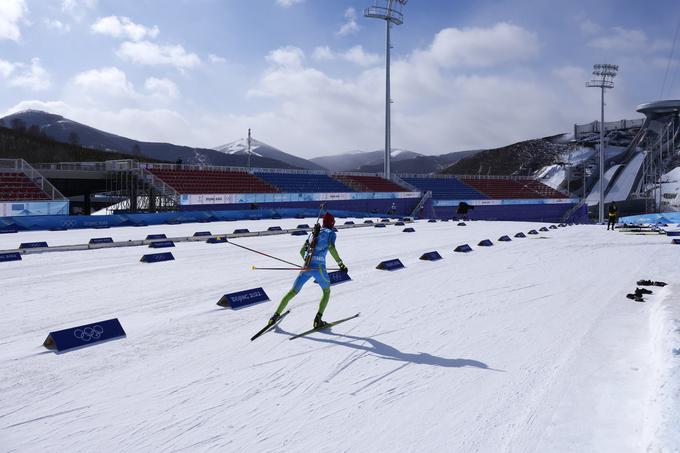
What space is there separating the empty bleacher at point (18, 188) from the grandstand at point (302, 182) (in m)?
22.4

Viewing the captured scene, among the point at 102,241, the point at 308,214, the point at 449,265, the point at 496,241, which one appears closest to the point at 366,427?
the point at 449,265

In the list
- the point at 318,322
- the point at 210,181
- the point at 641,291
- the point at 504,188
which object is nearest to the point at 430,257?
the point at 641,291

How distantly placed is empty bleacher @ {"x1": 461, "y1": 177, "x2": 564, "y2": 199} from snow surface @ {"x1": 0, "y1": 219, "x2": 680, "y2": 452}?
185 feet

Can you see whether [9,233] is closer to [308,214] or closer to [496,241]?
[308,214]

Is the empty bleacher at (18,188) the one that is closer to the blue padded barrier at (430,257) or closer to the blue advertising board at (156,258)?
the blue advertising board at (156,258)

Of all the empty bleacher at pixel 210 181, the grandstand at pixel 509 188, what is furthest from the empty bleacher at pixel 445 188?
the empty bleacher at pixel 210 181

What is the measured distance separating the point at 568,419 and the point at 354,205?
44.8 metres

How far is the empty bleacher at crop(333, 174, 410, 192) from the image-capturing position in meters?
55.0

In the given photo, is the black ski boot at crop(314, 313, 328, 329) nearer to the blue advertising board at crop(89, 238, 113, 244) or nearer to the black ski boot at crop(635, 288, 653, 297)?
the black ski boot at crop(635, 288, 653, 297)

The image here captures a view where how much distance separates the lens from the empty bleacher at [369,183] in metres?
55.0

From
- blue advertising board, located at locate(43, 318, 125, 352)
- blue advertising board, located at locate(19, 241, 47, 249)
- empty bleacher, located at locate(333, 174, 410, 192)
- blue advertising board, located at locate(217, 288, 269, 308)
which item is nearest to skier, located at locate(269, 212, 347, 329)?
blue advertising board, located at locate(217, 288, 269, 308)

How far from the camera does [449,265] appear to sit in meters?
15.5

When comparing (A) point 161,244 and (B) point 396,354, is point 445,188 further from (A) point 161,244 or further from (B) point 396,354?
(B) point 396,354

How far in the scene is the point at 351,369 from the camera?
6.03 m
